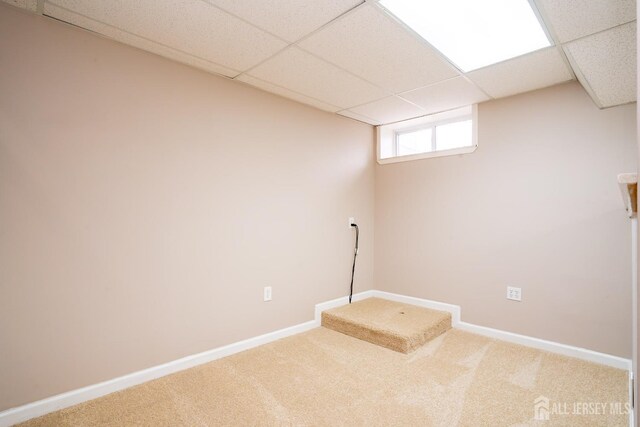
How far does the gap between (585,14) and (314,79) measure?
175cm

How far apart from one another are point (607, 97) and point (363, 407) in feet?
9.25

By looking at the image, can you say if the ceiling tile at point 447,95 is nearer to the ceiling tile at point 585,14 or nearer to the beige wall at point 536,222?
the beige wall at point 536,222

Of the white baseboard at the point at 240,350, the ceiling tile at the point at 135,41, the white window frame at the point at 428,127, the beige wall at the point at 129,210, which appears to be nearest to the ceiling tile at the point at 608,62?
the white window frame at the point at 428,127

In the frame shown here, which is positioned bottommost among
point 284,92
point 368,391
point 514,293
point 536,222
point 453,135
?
point 368,391

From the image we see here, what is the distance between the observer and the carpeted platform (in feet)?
9.25

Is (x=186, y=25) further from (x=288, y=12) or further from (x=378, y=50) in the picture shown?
(x=378, y=50)

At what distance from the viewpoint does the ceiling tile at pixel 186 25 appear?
5.72 ft

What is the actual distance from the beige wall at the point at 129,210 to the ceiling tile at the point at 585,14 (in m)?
2.13

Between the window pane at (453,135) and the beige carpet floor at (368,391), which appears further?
the window pane at (453,135)

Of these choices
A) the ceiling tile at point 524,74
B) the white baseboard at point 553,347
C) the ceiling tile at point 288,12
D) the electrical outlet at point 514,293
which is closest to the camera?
the ceiling tile at point 288,12

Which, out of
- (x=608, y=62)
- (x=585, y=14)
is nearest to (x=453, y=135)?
(x=608, y=62)

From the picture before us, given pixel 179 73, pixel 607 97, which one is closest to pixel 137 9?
pixel 179 73

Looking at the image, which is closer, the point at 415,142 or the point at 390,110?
the point at 390,110

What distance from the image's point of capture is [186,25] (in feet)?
6.27
